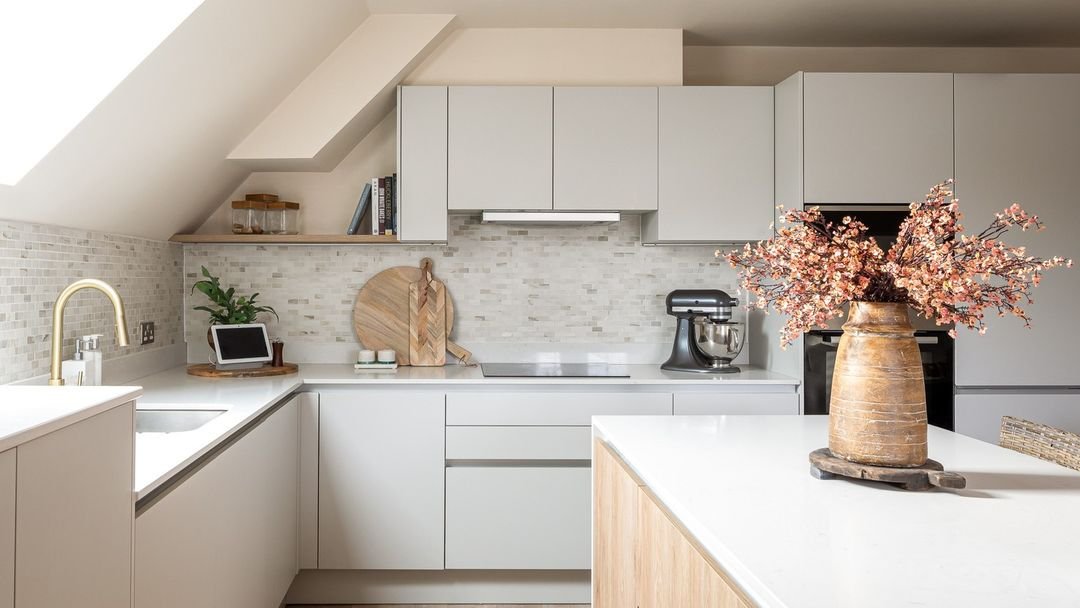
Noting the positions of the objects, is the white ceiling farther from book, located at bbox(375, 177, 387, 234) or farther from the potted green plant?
the potted green plant

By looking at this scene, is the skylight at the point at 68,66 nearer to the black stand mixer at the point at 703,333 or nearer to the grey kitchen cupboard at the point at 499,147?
the grey kitchen cupboard at the point at 499,147

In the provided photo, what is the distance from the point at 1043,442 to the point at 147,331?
3.09 m

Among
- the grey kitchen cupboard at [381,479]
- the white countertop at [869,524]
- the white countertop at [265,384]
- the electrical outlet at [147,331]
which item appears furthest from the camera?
the electrical outlet at [147,331]

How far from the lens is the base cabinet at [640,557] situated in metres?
1.20

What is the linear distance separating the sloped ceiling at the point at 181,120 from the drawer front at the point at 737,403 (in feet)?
6.48

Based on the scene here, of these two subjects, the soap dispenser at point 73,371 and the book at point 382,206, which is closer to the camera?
the soap dispenser at point 73,371

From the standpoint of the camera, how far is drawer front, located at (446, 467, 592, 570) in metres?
3.14

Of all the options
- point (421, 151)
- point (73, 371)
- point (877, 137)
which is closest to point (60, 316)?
point (73, 371)

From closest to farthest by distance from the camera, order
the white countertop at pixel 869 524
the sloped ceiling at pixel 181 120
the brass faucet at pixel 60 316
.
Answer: the white countertop at pixel 869 524 → the brass faucet at pixel 60 316 → the sloped ceiling at pixel 181 120

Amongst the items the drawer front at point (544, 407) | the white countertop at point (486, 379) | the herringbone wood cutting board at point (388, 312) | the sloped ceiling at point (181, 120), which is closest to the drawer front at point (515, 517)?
the drawer front at point (544, 407)

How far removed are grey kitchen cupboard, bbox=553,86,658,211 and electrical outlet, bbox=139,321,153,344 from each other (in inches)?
68.3

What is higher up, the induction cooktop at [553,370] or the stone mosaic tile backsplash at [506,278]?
the stone mosaic tile backsplash at [506,278]

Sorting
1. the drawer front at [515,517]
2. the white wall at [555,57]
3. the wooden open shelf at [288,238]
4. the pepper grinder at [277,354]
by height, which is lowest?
the drawer front at [515,517]

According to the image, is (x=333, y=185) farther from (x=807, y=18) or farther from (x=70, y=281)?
(x=807, y=18)
